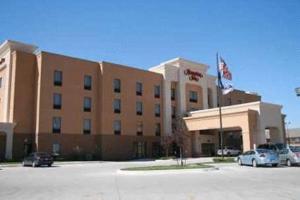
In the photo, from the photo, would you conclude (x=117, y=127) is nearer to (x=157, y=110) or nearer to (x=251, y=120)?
(x=157, y=110)

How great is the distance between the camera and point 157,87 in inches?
2419

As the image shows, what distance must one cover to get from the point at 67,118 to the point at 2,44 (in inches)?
570

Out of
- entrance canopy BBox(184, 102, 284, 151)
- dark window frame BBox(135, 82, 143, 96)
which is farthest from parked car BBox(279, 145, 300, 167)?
dark window frame BBox(135, 82, 143, 96)

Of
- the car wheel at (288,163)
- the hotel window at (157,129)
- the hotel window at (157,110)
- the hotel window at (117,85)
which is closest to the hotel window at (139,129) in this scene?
the hotel window at (157,129)

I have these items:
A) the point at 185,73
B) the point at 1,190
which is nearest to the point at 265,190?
the point at 1,190

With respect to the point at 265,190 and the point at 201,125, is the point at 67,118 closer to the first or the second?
the point at 201,125

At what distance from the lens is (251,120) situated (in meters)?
49.3

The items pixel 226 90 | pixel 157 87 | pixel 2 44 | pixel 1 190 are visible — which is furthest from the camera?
pixel 157 87

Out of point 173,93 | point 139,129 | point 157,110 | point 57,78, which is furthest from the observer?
point 173,93

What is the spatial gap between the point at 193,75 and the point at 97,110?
66.0ft

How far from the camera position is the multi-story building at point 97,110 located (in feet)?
158

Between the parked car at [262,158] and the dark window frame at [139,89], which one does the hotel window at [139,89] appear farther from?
the parked car at [262,158]

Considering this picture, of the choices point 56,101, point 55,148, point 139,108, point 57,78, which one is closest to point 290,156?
point 55,148

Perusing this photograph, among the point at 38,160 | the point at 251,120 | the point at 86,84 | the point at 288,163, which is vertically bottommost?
the point at 288,163
